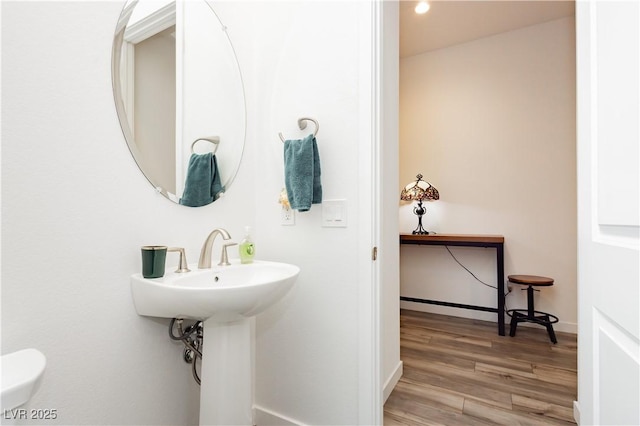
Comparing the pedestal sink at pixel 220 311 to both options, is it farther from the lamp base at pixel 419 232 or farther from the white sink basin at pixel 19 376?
the lamp base at pixel 419 232

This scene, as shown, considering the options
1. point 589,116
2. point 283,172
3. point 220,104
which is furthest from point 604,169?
point 220,104

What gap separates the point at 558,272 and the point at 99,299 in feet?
10.8

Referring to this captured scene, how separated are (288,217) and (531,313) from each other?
2.36m

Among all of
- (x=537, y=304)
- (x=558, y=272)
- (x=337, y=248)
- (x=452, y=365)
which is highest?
(x=337, y=248)

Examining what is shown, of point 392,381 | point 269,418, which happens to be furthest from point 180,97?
point 392,381

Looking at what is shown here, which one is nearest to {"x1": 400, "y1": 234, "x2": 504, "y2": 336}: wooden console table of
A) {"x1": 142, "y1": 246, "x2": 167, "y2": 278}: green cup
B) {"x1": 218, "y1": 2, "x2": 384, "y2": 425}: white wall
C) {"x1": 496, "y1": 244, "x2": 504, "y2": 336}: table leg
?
{"x1": 496, "y1": 244, "x2": 504, "y2": 336}: table leg

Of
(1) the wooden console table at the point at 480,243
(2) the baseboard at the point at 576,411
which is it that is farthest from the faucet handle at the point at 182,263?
(1) the wooden console table at the point at 480,243

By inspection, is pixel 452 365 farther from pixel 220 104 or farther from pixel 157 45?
pixel 157 45

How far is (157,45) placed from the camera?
3.99 feet

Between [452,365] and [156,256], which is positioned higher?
[156,256]

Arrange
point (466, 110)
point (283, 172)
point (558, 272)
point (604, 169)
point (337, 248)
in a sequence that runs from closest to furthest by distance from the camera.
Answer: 1. point (604, 169)
2. point (337, 248)
3. point (283, 172)
4. point (558, 272)
5. point (466, 110)

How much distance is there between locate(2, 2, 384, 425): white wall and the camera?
837 millimetres

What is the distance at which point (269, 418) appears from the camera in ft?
4.97

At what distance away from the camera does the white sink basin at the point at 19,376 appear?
0.61 meters
